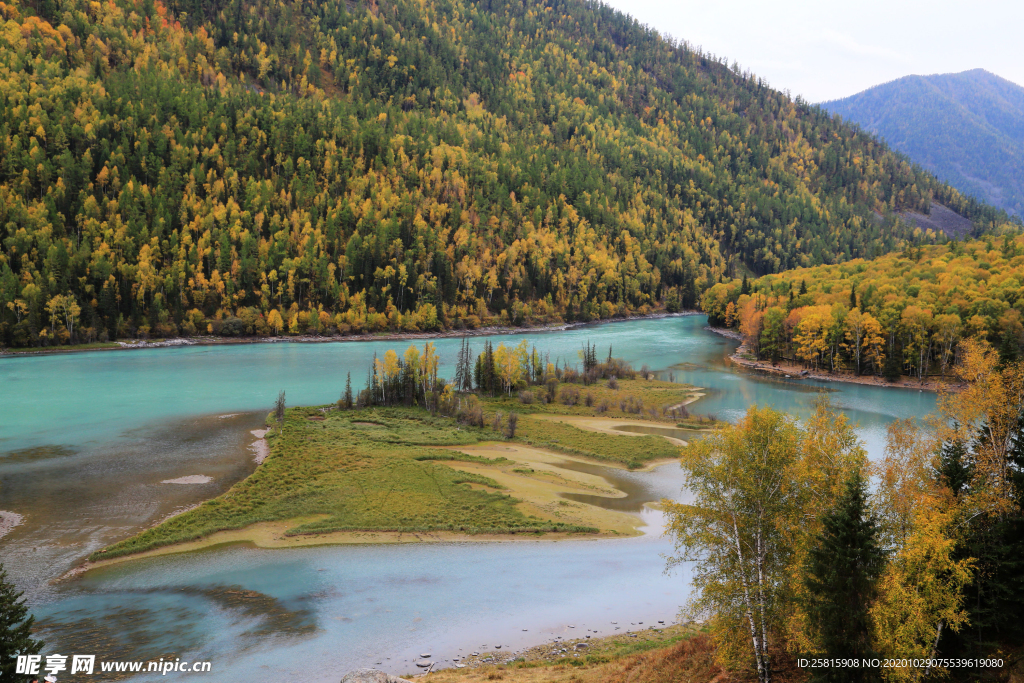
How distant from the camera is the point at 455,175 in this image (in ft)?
627

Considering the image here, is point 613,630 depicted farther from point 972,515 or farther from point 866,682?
point 972,515

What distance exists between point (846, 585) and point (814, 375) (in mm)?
88745

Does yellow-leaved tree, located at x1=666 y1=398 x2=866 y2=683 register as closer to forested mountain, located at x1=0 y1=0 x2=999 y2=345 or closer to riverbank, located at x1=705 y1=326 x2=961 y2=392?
riverbank, located at x1=705 y1=326 x2=961 y2=392

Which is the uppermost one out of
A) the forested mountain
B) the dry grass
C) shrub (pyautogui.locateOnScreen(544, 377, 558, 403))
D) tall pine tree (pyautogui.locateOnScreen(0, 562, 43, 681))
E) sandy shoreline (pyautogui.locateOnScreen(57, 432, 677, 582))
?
the forested mountain

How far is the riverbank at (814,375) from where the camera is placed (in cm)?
8519

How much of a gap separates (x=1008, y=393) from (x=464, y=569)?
25.5m

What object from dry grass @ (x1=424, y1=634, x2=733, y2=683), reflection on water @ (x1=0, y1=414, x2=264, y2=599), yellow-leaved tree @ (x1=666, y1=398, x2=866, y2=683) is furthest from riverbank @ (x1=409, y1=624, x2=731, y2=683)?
reflection on water @ (x1=0, y1=414, x2=264, y2=599)

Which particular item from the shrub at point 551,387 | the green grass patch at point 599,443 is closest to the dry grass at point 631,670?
the green grass patch at point 599,443

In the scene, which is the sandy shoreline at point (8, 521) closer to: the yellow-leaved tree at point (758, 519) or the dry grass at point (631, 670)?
the dry grass at point (631, 670)

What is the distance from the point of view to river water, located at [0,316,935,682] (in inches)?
1013

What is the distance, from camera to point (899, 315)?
89312mm

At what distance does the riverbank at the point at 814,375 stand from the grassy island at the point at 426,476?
114 ft

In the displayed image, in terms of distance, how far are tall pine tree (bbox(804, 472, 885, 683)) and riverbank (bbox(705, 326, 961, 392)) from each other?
72.1 metres

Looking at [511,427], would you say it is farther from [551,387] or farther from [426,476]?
[551,387]
